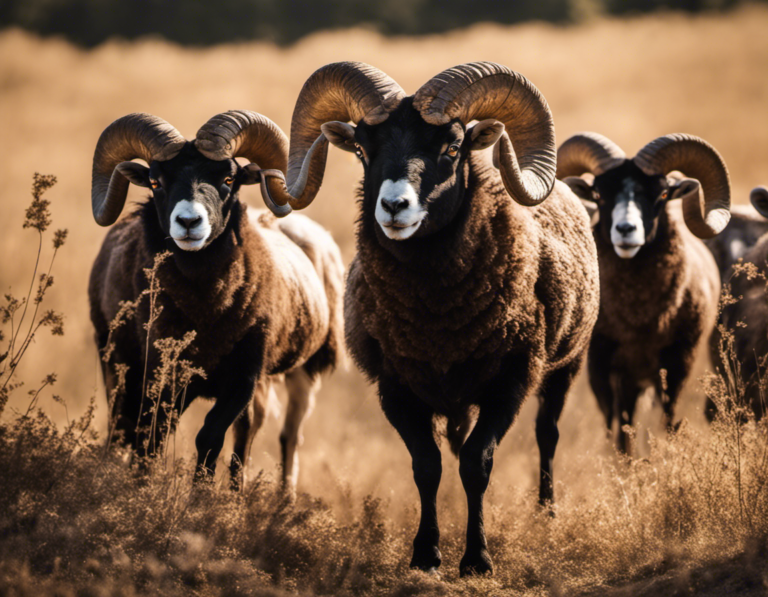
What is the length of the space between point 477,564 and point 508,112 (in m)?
3.46

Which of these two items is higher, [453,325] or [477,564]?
[453,325]

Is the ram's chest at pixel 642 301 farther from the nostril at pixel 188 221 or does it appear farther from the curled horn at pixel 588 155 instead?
the nostril at pixel 188 221

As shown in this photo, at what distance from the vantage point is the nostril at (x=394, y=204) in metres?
5.37

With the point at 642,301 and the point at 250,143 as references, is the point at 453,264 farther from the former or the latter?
the point at 642,301

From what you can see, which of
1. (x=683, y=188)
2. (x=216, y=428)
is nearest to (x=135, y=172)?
(x=216, y=428)

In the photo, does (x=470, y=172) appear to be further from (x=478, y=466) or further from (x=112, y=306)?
(x=112, y=306)

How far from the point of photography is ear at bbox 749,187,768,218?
30.7 feet

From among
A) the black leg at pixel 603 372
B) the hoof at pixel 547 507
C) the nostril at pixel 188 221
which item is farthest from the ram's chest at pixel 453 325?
the black leg at pixel 603 372

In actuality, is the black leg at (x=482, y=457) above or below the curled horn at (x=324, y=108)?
below

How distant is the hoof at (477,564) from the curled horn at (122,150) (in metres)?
4.27

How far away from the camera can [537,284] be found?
6.69 meters

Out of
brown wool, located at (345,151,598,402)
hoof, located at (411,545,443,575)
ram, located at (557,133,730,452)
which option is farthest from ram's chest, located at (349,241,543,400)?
ram, located at (557,133,730,452)

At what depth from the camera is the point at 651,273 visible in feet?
30.4

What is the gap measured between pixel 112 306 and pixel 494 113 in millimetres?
4265
